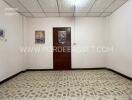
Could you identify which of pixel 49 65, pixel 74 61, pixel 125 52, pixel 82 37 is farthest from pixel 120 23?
pixel 49 65

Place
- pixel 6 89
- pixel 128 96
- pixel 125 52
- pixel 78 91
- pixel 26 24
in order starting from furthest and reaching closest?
1. pixel 26 24
2. pixel 125 52
3. pixel 6 89
4. pixel 78 91
5. pixel 128 96

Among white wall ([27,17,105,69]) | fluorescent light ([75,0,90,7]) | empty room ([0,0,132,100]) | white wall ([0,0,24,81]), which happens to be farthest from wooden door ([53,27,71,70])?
fluorescent light ([75,0,90,7])

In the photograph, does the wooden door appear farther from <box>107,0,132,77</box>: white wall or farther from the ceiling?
<box>107,0,132,77</box>: white wall

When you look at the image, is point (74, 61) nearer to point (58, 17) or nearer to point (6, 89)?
point (58, 17)

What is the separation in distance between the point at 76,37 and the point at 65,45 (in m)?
0.71

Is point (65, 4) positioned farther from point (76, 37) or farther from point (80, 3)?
point (76, 37)

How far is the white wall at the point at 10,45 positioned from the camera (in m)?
4.32

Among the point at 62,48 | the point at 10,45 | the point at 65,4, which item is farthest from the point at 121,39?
the point at 10,45

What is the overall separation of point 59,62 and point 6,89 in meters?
3.34

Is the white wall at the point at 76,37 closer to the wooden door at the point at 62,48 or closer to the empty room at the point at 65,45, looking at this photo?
the empty room at the point at 65,45

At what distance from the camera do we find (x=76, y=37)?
22.0 feet

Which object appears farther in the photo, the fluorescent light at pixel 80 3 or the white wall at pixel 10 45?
the fluorescent light at pixel 80 3

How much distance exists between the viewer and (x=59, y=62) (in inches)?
264

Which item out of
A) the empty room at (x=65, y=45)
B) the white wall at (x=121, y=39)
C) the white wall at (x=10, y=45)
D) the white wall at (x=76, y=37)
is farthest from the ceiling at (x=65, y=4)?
the white wall at (x=76, y=37)
